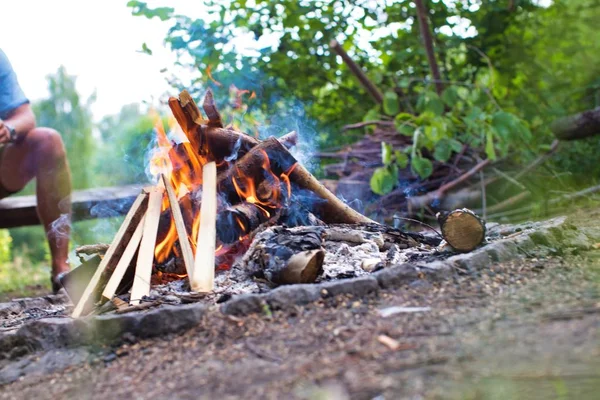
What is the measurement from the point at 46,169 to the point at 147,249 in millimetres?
2408

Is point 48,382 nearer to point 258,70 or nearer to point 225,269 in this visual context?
point 225,269

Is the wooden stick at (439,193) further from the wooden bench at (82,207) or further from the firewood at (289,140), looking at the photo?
the wooden bench at (82,207)

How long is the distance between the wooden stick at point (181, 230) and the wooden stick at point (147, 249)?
0.08 m

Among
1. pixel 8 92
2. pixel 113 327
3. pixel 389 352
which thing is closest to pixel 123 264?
pixel 113 327

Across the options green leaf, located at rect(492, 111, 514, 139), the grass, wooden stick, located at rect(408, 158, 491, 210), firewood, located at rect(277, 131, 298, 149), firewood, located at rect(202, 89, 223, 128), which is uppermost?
firewood, located at rect(202, 89, 223, 128)

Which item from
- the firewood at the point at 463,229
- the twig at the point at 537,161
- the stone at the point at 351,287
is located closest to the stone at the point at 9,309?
the stone at the point at 351,287

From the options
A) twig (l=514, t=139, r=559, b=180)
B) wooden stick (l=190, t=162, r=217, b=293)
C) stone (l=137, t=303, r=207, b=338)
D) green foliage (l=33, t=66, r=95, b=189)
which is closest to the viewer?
stone (l=137, t=303, r=207, b=338)

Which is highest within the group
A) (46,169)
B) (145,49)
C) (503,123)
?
(145,49)

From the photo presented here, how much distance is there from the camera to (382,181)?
557 centimetres

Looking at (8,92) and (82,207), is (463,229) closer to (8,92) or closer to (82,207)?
(8,92)

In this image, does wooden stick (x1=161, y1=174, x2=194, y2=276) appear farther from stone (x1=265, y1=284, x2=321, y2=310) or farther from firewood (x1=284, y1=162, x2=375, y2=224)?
firewood (x1=284, y1=162, x2=375, y2=224)

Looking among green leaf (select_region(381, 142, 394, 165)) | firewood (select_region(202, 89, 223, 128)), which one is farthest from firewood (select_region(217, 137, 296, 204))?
green leaf (select_region(381, 142, 394, 165))

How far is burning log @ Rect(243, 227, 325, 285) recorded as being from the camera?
109 inches

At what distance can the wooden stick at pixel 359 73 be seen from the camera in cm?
605
